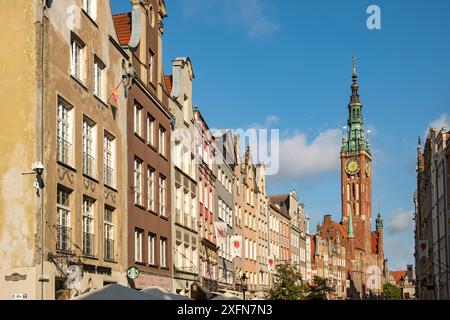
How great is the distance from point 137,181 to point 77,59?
8162 millimetres

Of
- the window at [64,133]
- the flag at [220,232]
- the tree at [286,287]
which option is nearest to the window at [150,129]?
the window at [64,133]

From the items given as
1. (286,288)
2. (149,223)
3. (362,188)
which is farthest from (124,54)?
(362,188)

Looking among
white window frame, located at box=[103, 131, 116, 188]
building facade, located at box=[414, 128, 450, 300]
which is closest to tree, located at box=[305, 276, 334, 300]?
building facade, located at box=[414, 128, 450, 300]

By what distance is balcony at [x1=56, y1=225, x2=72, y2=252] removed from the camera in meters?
22.4

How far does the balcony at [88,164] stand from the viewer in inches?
999

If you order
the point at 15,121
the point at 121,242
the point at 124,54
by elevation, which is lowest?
the point at 121,242

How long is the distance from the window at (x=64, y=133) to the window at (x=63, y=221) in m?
1.10

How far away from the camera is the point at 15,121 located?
848 inches

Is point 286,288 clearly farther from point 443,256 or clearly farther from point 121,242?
point 121,242

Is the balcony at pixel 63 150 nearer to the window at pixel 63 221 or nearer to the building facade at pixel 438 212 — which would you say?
the window at pixel 63 221
